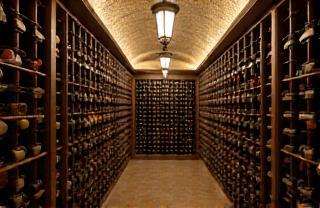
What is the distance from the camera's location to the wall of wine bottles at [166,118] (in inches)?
379

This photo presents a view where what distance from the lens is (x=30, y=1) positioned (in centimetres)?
251

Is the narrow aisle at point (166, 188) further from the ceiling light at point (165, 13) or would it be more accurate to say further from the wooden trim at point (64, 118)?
the ceiling light at point (165, 13)

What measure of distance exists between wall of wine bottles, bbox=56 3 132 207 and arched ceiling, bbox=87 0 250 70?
2.47 ft

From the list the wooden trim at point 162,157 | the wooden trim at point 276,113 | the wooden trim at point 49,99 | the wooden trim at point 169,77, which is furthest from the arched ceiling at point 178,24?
the wooden trim at point 162,157

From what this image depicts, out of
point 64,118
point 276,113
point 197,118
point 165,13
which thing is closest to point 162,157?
point 197,118

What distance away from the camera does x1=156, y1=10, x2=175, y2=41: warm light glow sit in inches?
110

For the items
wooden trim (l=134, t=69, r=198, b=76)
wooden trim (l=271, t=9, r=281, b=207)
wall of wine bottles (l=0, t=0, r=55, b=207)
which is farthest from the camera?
wooden trim (l=134, t=69, r=198, b=76)

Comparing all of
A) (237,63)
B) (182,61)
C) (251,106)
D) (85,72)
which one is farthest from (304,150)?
(182,61)

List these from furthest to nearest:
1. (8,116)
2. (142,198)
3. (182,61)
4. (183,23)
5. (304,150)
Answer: (182,61)
(183,23)
(142,198)
(304,150)
(8,116)

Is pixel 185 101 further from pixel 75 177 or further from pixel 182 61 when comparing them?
pixel 75 177

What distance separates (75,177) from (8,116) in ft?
5.52

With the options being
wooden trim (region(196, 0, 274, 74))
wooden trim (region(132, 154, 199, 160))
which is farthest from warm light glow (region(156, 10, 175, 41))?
wooden trim (region(132, 154, 199, 160))

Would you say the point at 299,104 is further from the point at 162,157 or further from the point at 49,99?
the point at 162,157

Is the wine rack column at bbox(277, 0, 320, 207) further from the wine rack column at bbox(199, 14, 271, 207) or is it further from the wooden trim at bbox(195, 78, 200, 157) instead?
the wooden trim at bbox(195, 78, 200, 157)
